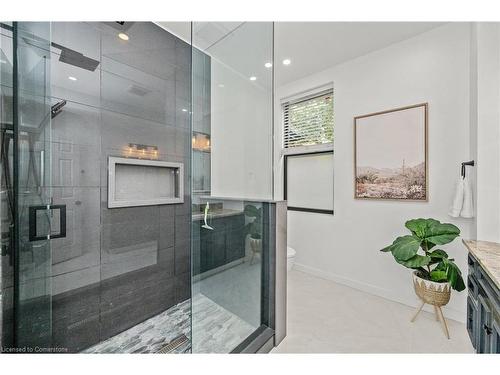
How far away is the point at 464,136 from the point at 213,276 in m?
2.34

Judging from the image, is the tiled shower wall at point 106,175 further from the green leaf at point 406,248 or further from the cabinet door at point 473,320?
the cabinet door at point 473,320

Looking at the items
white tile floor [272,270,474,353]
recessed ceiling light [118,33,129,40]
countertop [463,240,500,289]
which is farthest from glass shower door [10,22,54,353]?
countertop [463,240,500,289]

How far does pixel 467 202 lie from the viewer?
1.84 metres

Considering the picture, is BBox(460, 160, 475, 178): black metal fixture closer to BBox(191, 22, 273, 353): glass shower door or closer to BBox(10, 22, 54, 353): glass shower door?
BBox(191, 22, 273, 353): glass shower door

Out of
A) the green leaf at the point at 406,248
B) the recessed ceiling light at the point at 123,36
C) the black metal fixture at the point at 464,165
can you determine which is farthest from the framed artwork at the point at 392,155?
the recessed ceiling light at the point at 123,36

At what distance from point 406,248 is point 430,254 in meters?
0.24

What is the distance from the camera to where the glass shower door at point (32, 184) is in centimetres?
127

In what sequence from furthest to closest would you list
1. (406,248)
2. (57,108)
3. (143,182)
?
1. (143,182)
2. (406,248)
3. (57,108)

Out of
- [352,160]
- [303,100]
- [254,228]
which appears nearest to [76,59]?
[254,228]

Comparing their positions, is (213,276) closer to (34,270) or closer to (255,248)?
(255,248)

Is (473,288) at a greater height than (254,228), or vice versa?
(254,228)

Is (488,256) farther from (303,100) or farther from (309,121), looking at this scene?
(303,100)

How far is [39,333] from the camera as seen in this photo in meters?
1.38
